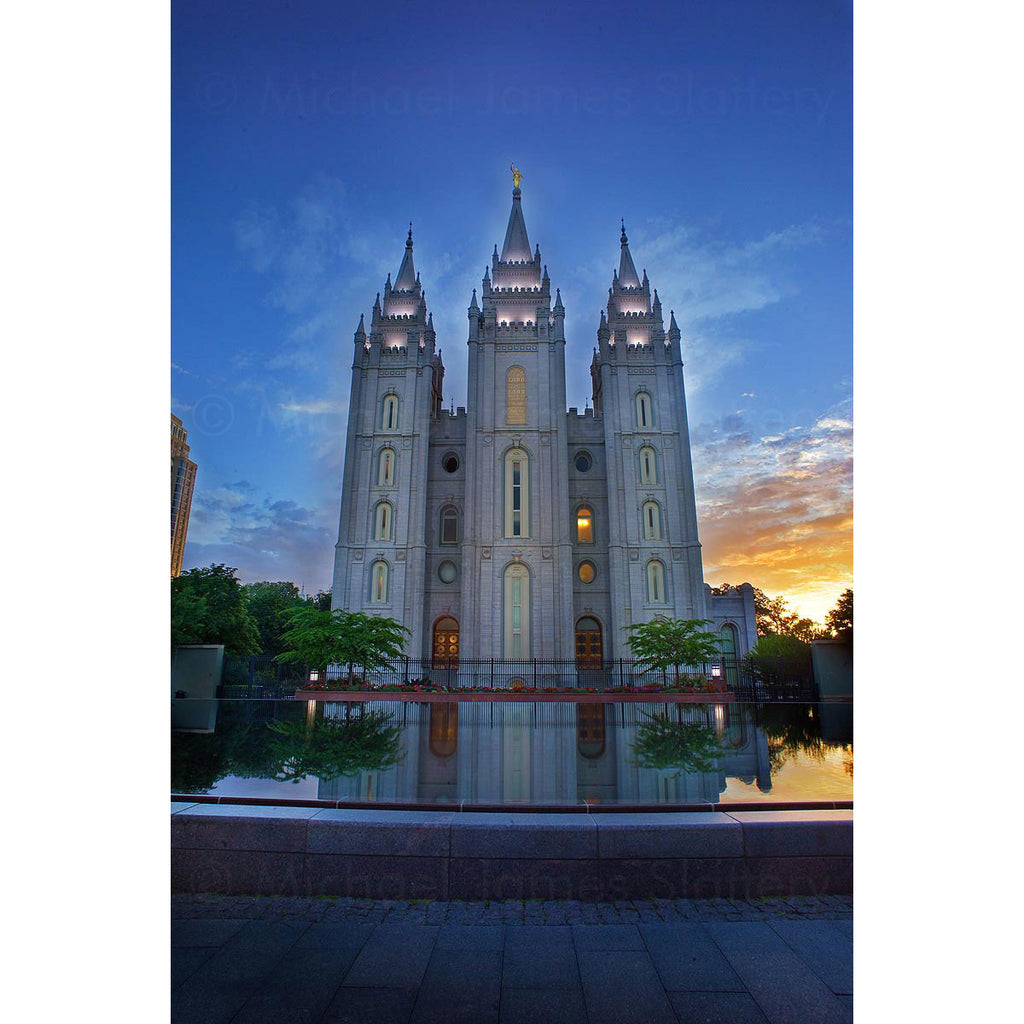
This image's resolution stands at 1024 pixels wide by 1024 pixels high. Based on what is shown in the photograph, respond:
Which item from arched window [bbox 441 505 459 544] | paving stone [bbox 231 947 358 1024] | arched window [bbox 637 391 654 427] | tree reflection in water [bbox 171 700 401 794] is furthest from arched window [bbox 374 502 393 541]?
paving stone [bbox 231 947 358 1024]

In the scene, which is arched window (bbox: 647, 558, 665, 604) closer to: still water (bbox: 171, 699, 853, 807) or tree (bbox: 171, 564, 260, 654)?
still water (bbox: 171, 699, 853, 807)

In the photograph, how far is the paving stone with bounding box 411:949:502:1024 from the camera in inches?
102

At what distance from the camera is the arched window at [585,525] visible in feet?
107

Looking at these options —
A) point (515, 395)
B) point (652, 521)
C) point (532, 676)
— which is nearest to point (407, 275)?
point (515, 395)

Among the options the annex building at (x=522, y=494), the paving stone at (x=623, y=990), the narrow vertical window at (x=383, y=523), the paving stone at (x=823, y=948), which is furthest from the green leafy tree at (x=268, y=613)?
the paving stone at (x=823, y=948)

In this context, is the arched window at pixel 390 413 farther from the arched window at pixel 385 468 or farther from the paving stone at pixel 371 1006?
the paving stone at pixel 371 1006

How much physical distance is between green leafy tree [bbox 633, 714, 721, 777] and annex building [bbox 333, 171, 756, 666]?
15630 mm

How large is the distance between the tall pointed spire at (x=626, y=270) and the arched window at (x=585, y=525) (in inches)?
619
